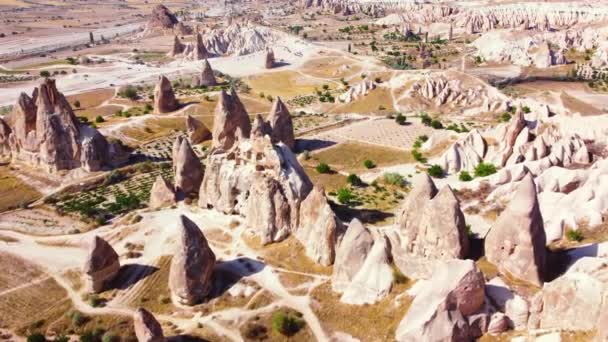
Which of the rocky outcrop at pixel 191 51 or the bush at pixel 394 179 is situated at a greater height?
the rocky outcrop at pixel 191 51

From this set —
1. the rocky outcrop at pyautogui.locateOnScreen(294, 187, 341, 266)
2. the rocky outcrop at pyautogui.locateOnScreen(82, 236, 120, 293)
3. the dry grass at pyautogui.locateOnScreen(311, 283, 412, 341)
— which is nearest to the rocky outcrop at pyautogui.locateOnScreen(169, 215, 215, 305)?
the rocky outcrop at pyautogui.locateOnScreen(82, 236, 120, 293)

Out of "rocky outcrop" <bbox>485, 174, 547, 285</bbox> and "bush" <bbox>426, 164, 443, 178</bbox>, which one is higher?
"rocky outcrop" <bbox>485, 174, 547, 285</bbox>

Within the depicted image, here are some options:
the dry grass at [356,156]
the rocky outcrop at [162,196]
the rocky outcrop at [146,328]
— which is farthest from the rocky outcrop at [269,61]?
the rocky outcrop at [146,328]

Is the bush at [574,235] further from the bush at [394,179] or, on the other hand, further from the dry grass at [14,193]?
the dry grass at [14,193]

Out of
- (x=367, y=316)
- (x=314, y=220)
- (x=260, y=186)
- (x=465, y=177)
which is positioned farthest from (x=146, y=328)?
(x=465, y=177)

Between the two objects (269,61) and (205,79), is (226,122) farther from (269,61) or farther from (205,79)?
(269,61)

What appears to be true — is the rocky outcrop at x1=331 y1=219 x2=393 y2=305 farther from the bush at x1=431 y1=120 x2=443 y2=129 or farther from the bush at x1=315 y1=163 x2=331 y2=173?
the bush at x1=431 y1=120 x2=443 y2=129

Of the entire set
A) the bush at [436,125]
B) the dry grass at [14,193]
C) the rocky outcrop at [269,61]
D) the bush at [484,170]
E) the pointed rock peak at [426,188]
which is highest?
the pointed rock peak at [426,188]
